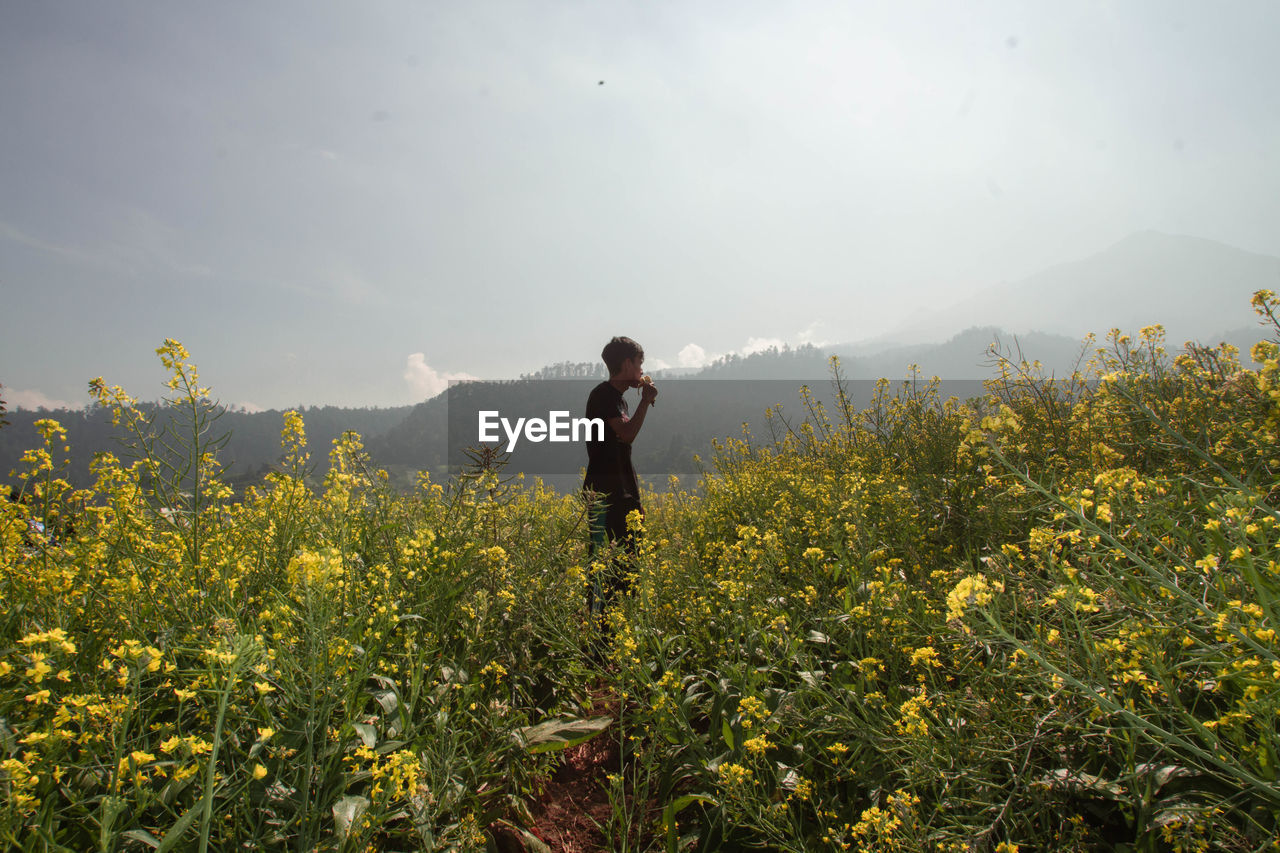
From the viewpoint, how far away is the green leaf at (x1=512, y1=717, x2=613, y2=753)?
2.32 metres

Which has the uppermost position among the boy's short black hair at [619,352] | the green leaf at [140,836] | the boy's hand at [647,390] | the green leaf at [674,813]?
the boy's short black hair at [619,352]

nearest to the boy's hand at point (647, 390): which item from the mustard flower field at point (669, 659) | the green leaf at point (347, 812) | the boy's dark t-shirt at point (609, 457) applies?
the boy's dark t-shirt at point (609, 457)

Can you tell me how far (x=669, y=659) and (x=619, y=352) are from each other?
229 centimetres

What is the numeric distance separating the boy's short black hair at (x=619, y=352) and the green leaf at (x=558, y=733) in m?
2.60

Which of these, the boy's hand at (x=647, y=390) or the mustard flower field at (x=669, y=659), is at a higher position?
the boy's hand at (x=647, y=390)

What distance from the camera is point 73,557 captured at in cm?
231

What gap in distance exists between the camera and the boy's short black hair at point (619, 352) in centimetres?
440

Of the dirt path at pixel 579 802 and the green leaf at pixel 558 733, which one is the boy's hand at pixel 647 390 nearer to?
the dirt path at pixel 579 802

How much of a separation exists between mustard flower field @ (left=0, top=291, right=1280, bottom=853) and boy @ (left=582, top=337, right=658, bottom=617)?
743mm

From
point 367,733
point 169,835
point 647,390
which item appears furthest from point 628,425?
point 169,835

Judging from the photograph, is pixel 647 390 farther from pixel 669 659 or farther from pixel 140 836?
pixel 140 836

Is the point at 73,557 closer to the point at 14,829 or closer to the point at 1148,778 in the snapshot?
the point at 14,829

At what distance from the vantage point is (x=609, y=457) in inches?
167

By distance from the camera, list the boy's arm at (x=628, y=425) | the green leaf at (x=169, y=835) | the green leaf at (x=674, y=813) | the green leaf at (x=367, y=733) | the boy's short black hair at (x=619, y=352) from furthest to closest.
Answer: the boy's short black hair at (x=619, y=352) → the boy's arm at (x=628, y=425) → the green leaf at (x=674, y=813) → the green leaf at (x=367, y=733) → the green leaf at (x=169, y=835)
